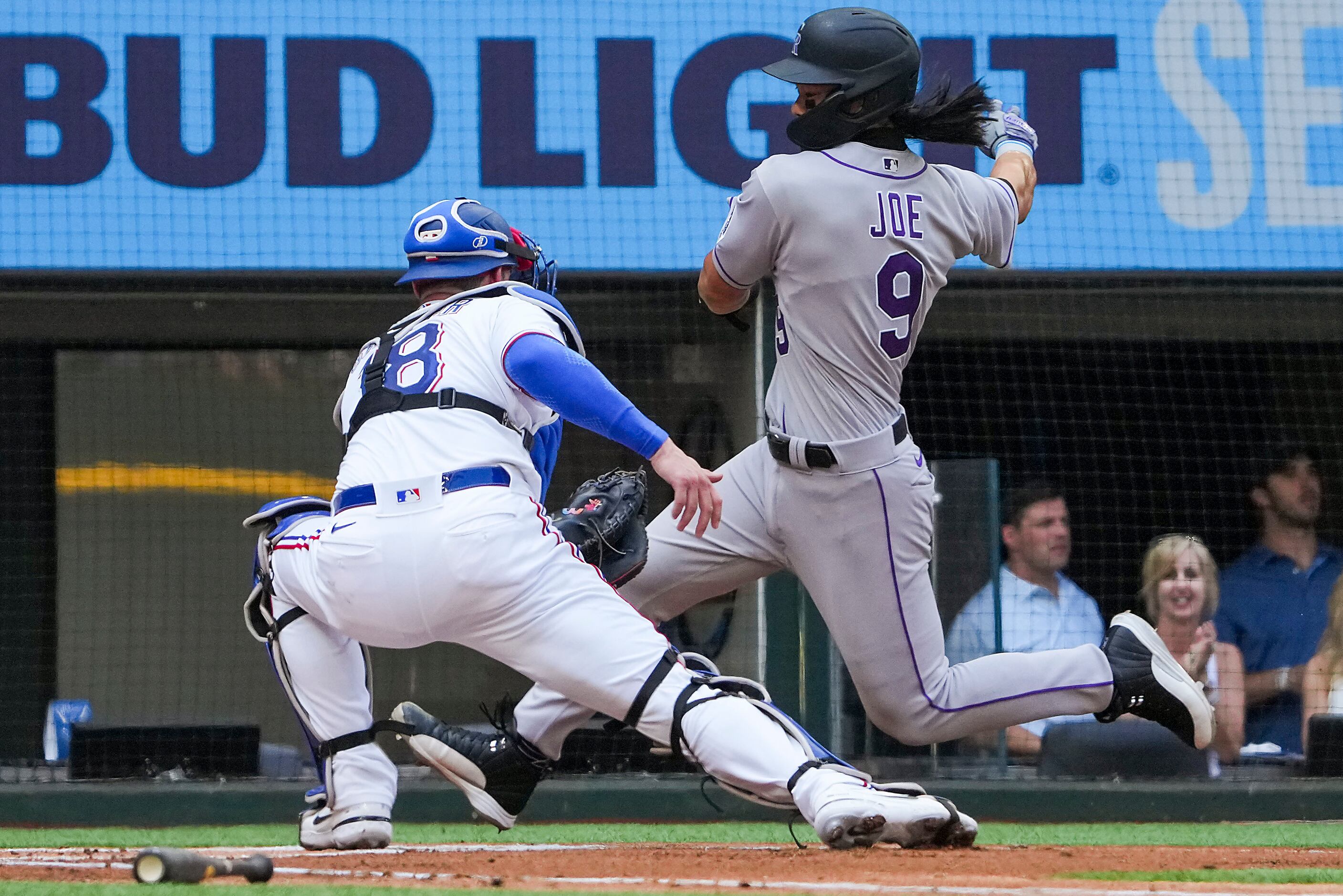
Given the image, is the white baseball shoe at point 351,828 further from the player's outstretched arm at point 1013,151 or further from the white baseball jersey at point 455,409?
the player's outstretched arm at point 1013,151

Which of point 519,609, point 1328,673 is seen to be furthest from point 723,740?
point 1328,673

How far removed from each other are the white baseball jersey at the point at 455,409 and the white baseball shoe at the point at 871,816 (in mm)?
873

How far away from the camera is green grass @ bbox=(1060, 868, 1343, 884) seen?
3115mm

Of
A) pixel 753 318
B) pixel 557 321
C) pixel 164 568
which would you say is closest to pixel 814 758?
pixel 557 321

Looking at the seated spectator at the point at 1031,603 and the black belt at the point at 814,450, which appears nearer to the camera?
the black belt at the point at 814,450

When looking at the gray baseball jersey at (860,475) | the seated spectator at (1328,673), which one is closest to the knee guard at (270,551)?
the gray baseball jersey at (860,475)

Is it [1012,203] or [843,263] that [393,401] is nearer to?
[843,263]

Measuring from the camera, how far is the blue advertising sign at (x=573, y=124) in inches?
242

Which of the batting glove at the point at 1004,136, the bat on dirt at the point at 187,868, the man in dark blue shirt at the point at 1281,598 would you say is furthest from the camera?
the man in dark blue shirt at the point at 1281,598

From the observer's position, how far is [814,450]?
11.5 ft

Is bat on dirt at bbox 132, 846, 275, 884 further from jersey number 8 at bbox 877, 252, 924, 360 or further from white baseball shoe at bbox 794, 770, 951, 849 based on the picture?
jersey number 8 at bbox 877, 252, 924, 360

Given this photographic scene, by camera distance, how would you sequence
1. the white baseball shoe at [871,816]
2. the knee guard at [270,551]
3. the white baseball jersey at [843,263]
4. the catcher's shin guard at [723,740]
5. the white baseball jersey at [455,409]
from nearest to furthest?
the white baseball shoe at [871,816]
the catcher's shin guard at [723,740]
the white baseball jersey at [455,409]
the white baseball jersey at [843,263]
the knee guard at [270,551]

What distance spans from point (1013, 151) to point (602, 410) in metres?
1.25

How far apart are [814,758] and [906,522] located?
571mm
